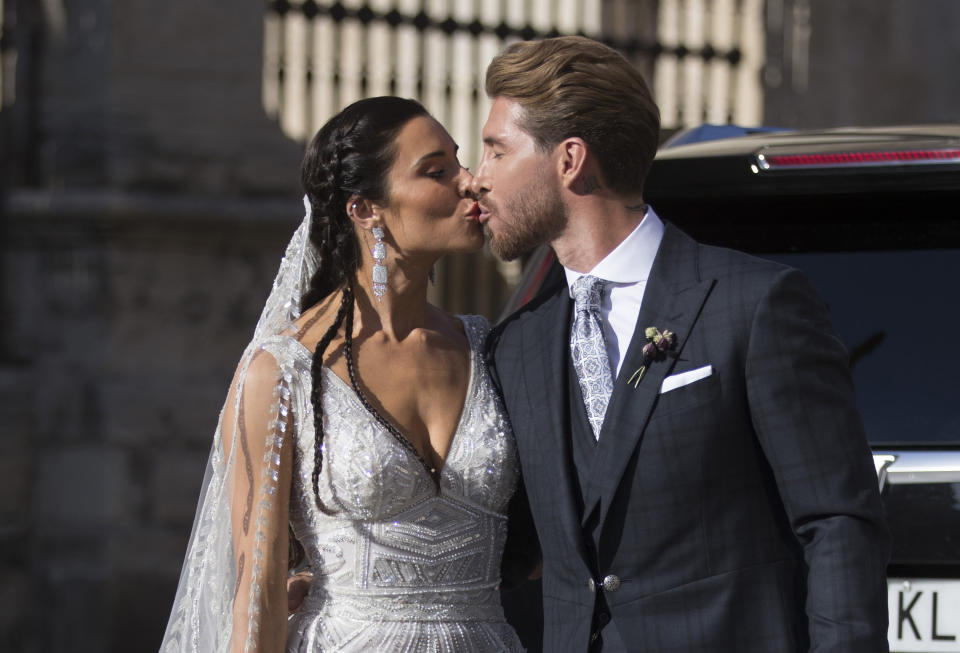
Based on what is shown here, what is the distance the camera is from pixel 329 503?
10.3ft

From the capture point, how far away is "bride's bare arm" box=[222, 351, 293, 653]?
3014mm

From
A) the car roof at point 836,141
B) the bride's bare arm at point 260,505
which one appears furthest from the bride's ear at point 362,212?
the car roof at point 836,141

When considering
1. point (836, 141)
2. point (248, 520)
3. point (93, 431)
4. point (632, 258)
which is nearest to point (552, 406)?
point (632, 258)

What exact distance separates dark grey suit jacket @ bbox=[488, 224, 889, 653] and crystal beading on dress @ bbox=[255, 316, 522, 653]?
481mm

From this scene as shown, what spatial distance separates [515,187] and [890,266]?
0.91m

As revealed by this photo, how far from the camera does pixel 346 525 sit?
10.4ft

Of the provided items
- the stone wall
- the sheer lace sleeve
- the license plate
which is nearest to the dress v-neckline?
the sheer lace sleeve

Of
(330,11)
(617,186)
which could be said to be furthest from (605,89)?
(330,11)

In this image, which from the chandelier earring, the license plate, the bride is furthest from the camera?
the chandelier earring

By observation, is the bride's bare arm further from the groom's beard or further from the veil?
the groom's beard

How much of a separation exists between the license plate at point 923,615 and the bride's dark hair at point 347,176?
1.22 m

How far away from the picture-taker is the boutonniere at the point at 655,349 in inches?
105

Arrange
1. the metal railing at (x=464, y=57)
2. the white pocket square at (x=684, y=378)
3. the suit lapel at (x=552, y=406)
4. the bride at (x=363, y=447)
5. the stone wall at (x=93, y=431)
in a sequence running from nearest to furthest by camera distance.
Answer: the white pocket square at (x=684, y=378) < the suit lapel at (x=552, y=406) < the bride at (x=363, y=447) < the stone wall at (x=93, y=431) < the metal railing at (x=464, y=57)

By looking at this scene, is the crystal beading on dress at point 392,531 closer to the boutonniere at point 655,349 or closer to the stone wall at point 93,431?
the boutonniere at point 655,349
